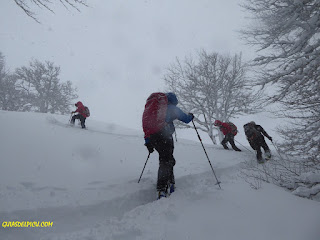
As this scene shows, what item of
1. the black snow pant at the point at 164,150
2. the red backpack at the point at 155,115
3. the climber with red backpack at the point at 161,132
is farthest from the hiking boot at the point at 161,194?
the red backpack at the point at 155,115

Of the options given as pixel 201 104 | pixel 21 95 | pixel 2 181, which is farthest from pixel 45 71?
pixel 2 181

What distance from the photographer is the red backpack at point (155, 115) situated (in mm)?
3371

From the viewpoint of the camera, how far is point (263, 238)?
1958mm

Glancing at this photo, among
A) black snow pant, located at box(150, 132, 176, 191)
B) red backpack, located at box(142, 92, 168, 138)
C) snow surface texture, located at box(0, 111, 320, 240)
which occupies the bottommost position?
snow surface texture, located at box(0, 111, 320, 240)

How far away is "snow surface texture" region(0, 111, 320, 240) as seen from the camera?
6.98ft

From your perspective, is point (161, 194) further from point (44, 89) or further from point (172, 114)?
point (44, 89)

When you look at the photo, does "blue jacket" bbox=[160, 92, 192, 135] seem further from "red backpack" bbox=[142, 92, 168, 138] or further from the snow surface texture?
the snow surface texture

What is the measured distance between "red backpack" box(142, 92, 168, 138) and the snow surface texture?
3.75ft

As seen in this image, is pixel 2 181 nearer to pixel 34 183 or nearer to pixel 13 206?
pixel 34 183

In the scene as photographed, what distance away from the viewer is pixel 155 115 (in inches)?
133

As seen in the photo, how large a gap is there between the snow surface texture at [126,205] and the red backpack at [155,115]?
1.14 meters

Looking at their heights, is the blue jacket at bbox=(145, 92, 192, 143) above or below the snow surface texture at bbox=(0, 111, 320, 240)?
above

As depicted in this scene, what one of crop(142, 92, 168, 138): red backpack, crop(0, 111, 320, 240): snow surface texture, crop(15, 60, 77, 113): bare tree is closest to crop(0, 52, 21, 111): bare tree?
crop(15, 60, 77, 113): bare tree

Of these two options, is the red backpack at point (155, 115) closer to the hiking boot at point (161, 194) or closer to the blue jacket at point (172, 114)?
the blue jacket at point (172, 114)
